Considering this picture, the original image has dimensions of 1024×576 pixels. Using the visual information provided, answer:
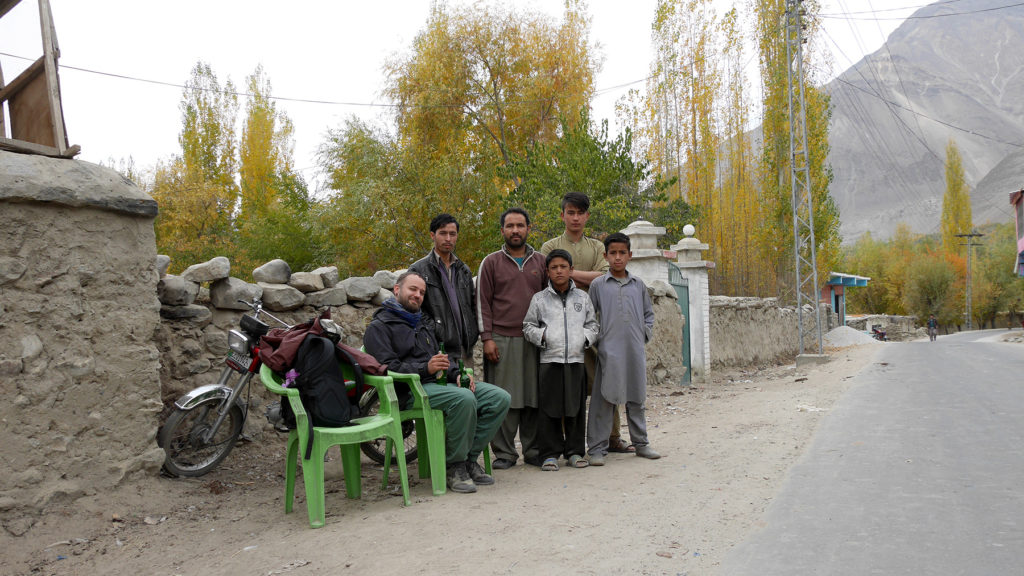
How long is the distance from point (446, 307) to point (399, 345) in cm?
54

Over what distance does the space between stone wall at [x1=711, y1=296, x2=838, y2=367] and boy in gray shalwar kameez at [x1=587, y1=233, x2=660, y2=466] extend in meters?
7.65

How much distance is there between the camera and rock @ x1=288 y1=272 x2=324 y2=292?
5516 mm


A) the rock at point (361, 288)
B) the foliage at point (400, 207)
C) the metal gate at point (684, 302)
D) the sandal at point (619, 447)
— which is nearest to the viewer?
the sandal at point (619, 447)

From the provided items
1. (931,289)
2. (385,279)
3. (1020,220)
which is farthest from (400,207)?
(931,289)

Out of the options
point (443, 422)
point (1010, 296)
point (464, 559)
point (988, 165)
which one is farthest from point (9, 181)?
point (988, 165)

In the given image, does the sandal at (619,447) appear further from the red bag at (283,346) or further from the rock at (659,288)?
the rock at (659,288)

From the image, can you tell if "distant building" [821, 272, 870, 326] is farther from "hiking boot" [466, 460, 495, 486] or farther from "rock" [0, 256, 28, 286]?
"rock" [0, 256, 28, 286]

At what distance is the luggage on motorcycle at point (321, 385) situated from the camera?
3.60m

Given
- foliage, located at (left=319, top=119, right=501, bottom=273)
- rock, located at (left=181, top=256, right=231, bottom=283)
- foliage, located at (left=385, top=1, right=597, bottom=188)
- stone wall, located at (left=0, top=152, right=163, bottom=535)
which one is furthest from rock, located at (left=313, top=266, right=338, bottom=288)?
foliage, located at (left=385, top=1, right=597, bottom=188)

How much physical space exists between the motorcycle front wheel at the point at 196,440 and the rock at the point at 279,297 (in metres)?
0.95

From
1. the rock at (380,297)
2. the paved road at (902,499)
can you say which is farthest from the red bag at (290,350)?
the paved road at (902,499)

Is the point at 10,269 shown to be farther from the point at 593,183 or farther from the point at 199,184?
the point at 199,184

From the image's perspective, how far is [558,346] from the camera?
4617 millimetres

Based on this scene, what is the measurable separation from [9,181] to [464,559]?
291cm
